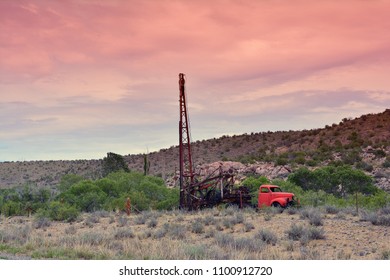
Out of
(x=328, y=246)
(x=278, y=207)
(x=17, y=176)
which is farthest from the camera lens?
(x=17, y=176)

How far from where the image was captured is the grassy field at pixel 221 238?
673 inches

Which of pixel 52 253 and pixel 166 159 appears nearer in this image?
pixel 52 253

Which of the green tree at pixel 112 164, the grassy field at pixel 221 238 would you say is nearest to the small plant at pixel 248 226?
the grassy field at pixel 221 238

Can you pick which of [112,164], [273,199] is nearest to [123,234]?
[273,199]

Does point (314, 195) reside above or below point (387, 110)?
below

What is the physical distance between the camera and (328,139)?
245ft

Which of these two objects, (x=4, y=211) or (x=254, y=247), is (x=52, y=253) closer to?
(x=254, y=247)

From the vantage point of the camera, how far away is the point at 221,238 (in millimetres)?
19844

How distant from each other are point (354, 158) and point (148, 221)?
36.6 m

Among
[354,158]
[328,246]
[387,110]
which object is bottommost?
[328,246]

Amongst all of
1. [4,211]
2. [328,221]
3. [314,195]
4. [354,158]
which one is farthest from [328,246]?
[354,158]

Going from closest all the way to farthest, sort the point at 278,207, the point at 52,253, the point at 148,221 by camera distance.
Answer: the point at 52,253
the point at 148,221
the point at 278,207

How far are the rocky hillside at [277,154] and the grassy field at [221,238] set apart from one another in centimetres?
1088

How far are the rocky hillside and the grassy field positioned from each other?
10.9 m
